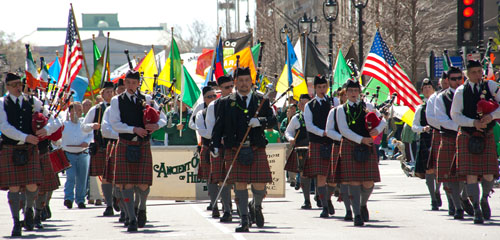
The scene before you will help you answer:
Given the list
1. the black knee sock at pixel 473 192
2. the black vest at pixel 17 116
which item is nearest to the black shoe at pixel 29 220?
the black vest at pixel 17 116

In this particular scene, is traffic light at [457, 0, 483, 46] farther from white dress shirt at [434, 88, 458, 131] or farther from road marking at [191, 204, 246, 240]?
road marking at [191, 204, 246, 240]

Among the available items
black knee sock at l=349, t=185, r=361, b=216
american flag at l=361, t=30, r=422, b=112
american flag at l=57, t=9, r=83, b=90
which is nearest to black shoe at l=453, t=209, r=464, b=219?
black knee sock at l=349, t=185, r=361, b=216

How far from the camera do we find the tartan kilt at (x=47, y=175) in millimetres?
12180

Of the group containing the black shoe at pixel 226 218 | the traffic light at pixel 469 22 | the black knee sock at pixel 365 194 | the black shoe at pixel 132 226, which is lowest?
the black shoe at pixel 226 218

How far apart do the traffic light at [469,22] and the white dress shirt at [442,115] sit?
500cm

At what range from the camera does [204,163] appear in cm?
1367

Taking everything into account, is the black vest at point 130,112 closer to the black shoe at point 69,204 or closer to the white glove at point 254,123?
the white glove at point 254,123

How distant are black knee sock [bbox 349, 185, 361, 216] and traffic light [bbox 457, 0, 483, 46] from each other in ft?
19.9

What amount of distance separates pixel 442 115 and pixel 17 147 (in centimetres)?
491

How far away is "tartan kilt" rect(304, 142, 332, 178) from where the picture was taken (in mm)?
13266

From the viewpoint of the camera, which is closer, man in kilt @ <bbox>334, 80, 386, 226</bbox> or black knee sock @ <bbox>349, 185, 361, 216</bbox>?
black knee sock @ <bbox>349, 185, 361, 216</bbox>

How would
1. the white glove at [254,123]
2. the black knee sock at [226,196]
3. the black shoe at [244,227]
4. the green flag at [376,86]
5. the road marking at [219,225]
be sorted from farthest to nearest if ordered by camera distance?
the green flag at [376,86] < the black knee sock at [226,196] < the white glove at [254,123] < the black shoe at [244,227] < the road marking at [219,225]

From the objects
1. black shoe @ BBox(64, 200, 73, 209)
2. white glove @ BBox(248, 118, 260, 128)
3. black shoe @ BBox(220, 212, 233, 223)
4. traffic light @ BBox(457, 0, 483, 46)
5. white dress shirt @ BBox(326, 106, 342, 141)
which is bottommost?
black shoe @ BBox(64, 200, 73, 209)

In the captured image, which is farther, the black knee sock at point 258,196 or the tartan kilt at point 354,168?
the tartan kilt at point 354,168
